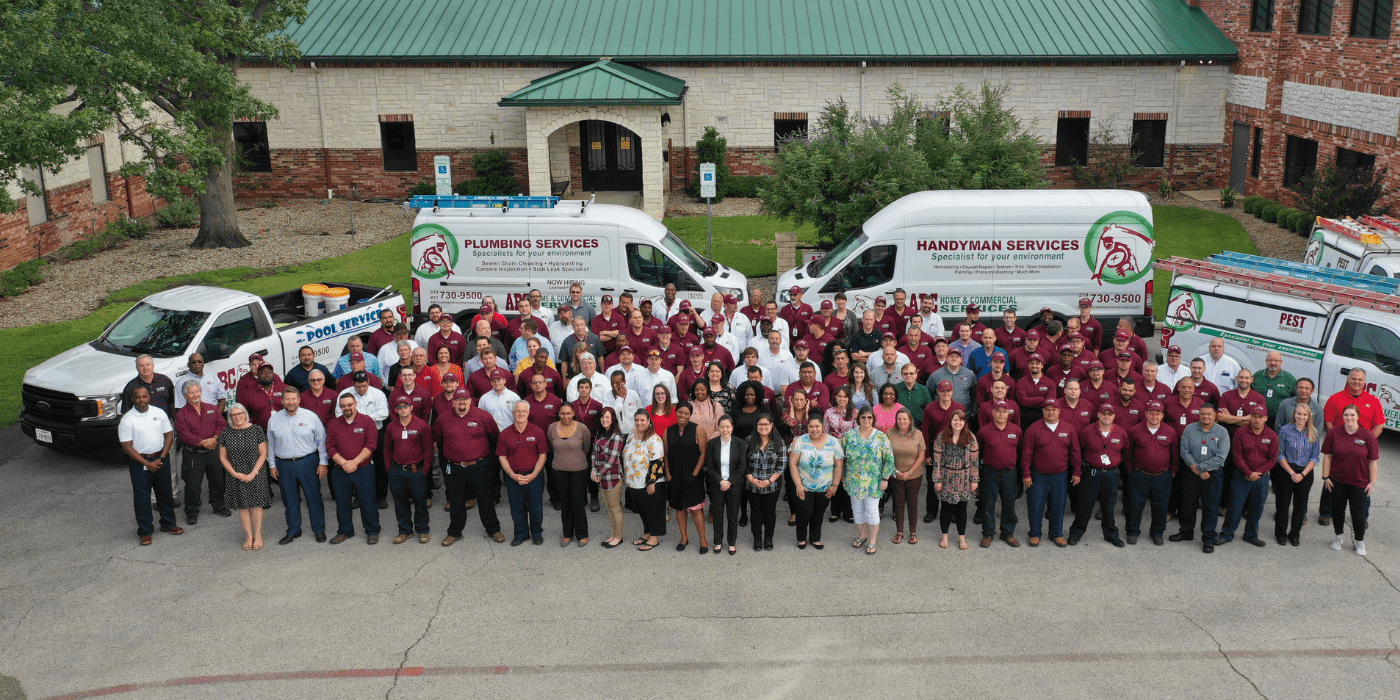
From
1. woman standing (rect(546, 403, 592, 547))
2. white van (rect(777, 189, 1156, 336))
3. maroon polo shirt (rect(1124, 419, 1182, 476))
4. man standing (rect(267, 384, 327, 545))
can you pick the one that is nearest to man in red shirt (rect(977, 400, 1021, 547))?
maroon polo shirt (rect(1124, 419, 1182, 476))

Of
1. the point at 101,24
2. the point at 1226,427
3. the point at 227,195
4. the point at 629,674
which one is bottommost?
the point at 629,674

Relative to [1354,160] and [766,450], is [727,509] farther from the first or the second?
[1354,160]

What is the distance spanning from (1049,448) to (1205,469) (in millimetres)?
1488

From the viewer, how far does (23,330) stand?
1778cm

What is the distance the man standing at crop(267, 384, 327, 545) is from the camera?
10.2m

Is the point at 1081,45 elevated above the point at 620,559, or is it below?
above

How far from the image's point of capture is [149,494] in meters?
10.5

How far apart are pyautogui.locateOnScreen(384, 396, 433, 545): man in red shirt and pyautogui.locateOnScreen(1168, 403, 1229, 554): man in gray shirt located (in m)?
7.14

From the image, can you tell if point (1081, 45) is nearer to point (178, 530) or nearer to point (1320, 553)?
point (1320, 553)

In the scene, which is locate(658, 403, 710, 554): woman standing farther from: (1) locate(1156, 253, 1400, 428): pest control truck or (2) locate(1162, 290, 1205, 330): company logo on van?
(2) locate(1162, 290, 1205, 330): company logo on van

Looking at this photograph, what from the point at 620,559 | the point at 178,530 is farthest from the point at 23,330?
the point at 620,559

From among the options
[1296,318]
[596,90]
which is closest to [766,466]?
[1296,318]

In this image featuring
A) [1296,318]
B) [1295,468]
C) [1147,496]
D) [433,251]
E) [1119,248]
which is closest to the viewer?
[1295,468]

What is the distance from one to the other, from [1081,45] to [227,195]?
21.5m
